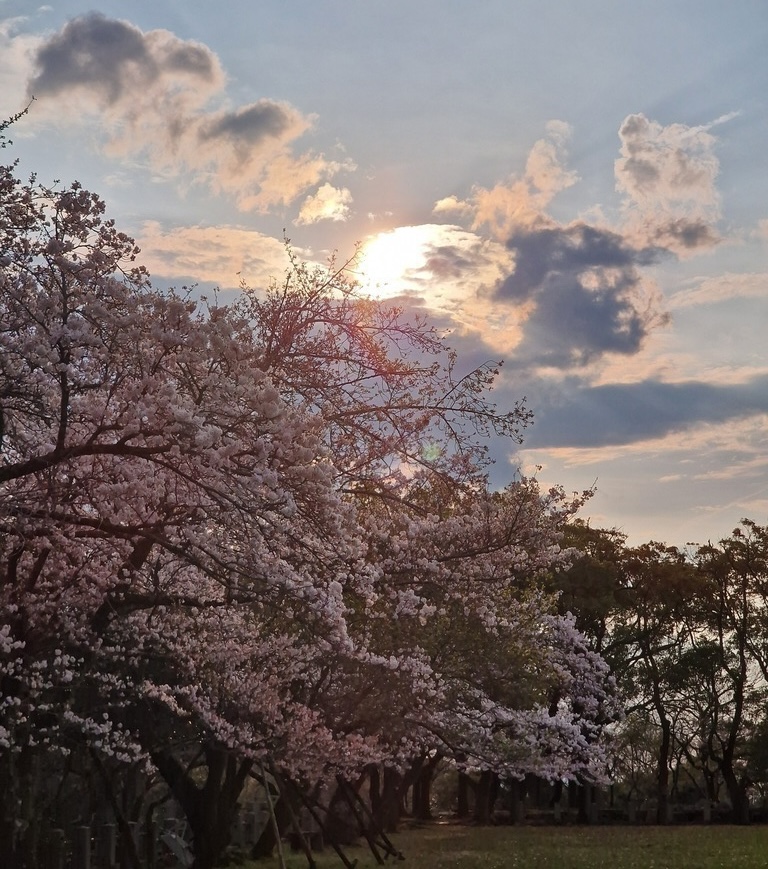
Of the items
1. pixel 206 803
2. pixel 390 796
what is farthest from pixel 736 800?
pixel 206 803

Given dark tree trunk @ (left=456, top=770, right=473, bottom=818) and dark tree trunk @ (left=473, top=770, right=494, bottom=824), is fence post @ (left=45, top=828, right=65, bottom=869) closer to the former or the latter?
dark tree trunk @ (left=473, top=770, right=494, bottom=824)

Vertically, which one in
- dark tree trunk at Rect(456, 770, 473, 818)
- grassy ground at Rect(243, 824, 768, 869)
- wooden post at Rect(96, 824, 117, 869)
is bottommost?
dark tree trunk at Rect(456, 770, 473, 818)

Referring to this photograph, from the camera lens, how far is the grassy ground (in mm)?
25547

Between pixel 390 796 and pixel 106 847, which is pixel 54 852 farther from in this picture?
pixel 390 796

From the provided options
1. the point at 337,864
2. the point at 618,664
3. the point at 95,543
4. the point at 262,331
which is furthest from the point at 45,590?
the point at 618,664

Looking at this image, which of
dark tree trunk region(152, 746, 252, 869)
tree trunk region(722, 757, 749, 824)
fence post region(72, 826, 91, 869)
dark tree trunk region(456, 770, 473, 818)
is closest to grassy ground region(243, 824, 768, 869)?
dark tree trunk region(152, 746, 252, 869)

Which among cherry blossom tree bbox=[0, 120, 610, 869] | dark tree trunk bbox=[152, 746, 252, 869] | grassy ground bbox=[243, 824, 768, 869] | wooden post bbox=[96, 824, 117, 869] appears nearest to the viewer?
cherry blossom tree bbox=[0, 120, 610, 869]

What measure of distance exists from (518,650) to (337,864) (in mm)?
7499

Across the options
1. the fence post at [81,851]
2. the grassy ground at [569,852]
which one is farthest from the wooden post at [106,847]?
the grassy ground at [569,852]

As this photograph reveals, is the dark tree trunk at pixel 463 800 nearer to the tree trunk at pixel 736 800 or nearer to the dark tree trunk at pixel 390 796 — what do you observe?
the tree trunk at pixel 736 800

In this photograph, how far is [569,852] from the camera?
3064 cm

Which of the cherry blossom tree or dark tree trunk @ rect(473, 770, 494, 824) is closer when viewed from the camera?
the cherry blossom tree

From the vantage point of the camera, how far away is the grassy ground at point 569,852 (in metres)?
25.5

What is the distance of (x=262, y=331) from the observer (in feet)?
52.8
